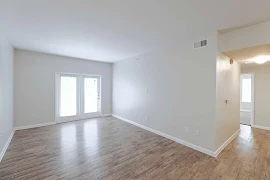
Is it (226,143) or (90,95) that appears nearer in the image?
(226,143)

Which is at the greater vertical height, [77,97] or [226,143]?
[77,97]

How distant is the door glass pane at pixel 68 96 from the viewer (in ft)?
17.8

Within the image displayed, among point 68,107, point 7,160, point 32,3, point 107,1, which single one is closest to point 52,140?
point 7,160

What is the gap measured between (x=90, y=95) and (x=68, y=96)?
954 mm

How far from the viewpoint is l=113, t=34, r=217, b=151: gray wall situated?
2.89 metres

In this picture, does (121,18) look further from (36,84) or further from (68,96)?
(68,96)

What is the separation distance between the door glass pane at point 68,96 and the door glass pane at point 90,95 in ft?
1.55

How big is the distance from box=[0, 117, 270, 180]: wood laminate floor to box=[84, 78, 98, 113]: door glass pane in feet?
7.15

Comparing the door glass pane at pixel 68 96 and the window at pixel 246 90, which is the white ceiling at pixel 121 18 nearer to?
the door glass pane at pixel 68 96

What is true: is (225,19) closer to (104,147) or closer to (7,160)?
(104,147)

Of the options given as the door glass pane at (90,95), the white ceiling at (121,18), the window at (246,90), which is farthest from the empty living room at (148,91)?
the window at (246,90)

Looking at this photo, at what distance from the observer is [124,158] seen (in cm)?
271

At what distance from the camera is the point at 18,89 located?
438cm

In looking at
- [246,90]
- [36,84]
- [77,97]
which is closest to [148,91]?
[77,97]
